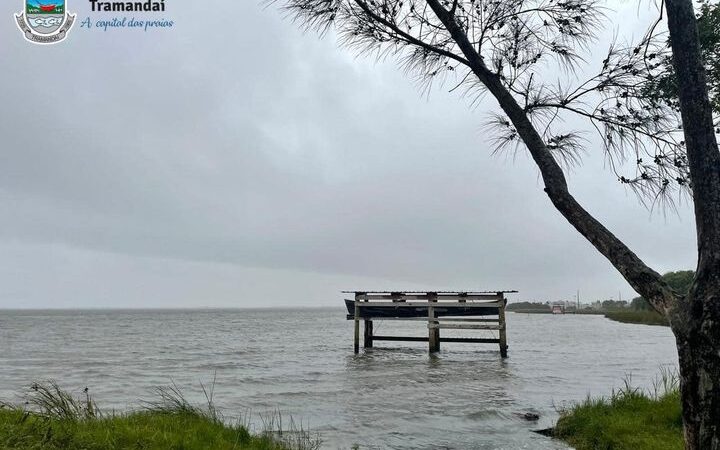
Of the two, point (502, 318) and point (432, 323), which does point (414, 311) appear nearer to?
point (432, 323)

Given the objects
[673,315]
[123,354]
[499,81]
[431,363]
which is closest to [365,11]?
[499,81]

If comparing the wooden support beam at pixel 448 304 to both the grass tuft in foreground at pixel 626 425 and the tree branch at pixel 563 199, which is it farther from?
the tree branch at pixel 563 199

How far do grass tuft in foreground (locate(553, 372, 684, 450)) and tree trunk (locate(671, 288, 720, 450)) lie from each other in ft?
10.6

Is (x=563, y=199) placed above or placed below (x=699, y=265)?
above

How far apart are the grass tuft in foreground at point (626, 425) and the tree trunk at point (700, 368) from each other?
3.22 m

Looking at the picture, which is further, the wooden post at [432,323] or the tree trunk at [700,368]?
the wooden post at [432,323]

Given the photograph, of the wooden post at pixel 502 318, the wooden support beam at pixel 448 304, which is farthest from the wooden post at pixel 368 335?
the wooden post at pixel 502 318

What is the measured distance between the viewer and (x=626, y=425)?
7969 mm

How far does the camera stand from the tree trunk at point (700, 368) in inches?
145

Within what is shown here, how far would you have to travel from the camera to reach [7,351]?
32.6m

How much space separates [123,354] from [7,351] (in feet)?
28.8

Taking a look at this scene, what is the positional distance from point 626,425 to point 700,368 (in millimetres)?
4925

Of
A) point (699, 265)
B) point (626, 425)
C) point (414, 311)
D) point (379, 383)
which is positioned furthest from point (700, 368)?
point (414, 311)

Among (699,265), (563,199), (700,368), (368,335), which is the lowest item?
(368,335)
